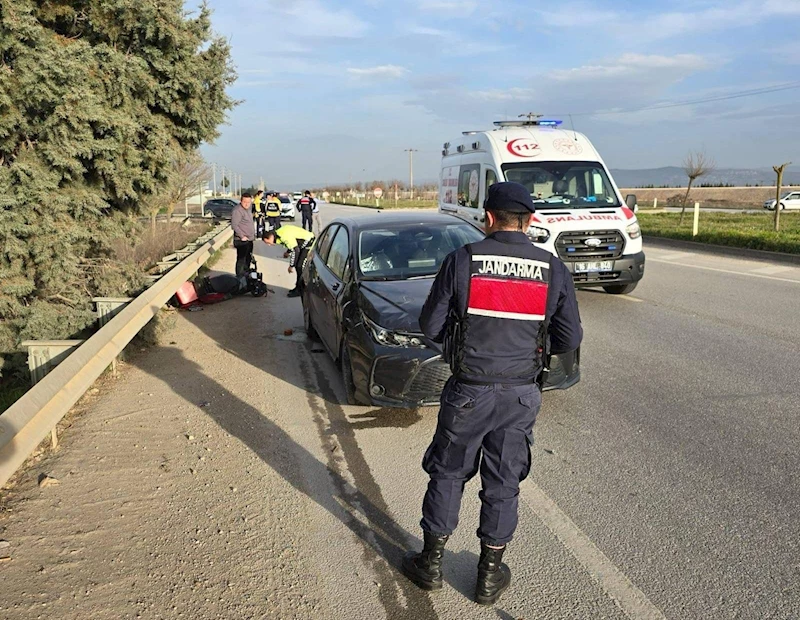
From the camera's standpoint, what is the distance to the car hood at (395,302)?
16.1 ft

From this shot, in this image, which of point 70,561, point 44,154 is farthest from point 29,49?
point 70,561

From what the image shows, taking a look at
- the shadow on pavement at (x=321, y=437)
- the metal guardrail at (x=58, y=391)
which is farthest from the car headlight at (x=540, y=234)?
the metal guardrail at (x=58, y=391)

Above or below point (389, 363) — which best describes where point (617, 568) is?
below

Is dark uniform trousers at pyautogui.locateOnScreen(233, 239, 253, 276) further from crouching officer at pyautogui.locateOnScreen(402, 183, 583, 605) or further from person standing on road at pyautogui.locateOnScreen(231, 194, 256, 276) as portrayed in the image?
crouching officer at pyautogui.locateOnScreen(402, 183, 583, 605)

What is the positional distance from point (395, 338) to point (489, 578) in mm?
2201

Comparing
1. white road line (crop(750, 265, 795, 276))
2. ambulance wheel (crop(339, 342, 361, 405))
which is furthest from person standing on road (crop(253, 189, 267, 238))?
ambulance wheel (crop(339, 342, 361, 405))

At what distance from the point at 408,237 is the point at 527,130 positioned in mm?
5848

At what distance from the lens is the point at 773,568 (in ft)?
10.1

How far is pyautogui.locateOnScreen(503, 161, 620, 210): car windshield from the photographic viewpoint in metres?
10.5

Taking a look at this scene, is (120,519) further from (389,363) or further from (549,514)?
(549,514)

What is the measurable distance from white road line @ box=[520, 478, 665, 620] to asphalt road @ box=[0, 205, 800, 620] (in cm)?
1

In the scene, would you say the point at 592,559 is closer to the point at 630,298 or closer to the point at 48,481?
the point at 48,481

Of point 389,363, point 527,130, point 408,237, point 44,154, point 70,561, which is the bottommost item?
point 70,561

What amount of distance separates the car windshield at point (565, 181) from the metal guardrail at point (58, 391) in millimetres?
6346
